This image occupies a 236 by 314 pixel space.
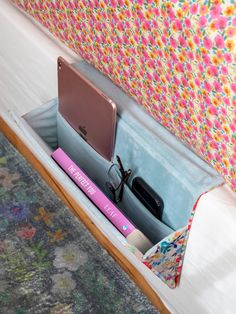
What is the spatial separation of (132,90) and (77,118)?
18cm

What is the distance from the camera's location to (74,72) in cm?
101

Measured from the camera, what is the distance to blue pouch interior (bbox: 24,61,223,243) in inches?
34.0

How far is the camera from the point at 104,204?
3.14ft

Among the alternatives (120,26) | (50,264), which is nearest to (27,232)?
(50,264)

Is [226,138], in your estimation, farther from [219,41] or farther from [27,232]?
[27,232]

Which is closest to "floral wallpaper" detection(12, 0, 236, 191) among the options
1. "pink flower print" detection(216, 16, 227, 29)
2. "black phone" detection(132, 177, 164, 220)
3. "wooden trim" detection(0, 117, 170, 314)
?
"pink flower print" detection(216, 16, 227, 29)

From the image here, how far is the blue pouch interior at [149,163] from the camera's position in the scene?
86cm

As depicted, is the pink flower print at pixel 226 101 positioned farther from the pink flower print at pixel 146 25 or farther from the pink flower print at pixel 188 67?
the pink flower print at pixel 146 25

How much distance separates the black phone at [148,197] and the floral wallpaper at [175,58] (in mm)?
136

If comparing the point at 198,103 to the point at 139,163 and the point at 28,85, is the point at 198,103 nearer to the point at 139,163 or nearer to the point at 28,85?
the point at 139,163

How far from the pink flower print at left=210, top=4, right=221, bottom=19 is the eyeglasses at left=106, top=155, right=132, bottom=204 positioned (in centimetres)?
42

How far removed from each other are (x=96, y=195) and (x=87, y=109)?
205mm

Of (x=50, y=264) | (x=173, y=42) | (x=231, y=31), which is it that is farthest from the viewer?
(x=50, y=264)

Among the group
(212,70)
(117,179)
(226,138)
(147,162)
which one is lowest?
(117,179)
